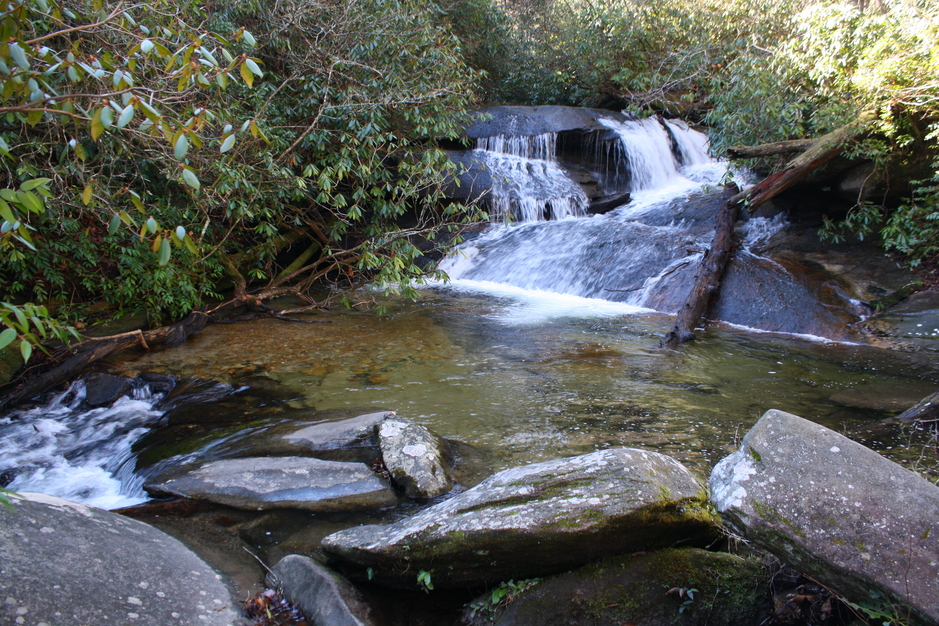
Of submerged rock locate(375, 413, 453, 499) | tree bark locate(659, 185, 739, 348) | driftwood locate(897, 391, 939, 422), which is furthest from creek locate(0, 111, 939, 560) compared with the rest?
submerged rock locate(375, 413, 453, 499)

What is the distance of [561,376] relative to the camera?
18.5 ft

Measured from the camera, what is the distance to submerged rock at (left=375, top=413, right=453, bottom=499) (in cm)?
354

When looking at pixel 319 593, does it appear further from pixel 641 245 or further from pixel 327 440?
pixel 641 245

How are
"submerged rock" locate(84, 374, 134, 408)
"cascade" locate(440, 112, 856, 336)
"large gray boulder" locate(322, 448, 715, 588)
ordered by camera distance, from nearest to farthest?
"large gray boulder" locate(322, 448, 715, 588) < "submerged rock" locate(84, 374, 134, 408) < "cascade" locate(440, 112, 856, 336)

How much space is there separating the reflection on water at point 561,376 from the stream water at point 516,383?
0.08ft

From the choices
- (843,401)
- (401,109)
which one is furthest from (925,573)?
(401,109)

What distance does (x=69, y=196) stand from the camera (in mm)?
6141

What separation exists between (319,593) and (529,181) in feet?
39.0

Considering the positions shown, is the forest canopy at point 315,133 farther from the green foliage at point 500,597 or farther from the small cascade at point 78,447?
the green foliage at point 500,597

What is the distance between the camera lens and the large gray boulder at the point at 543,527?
8.16 feet

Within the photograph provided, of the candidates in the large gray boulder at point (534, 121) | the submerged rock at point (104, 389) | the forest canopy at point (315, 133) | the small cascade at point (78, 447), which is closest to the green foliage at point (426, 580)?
the small cascade at point (78, 447)

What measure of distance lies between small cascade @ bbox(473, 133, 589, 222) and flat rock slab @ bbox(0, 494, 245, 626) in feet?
34.0

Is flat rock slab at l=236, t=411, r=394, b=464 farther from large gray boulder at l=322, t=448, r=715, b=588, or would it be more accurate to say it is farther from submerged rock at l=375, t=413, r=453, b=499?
large gray boulder at l=322, t=448, r=715, b=588

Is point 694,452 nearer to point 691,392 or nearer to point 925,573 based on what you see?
point 691,392
